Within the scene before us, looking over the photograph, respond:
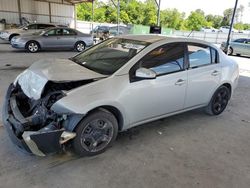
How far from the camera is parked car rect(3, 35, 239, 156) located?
2.52 metres

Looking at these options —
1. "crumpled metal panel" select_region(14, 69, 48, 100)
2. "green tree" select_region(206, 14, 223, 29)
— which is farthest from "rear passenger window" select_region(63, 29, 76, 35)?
"green tree" select_region(206, 14, 223, 29)

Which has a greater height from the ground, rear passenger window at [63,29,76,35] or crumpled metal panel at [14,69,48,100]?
rear passenger window at [63,29,76,35]

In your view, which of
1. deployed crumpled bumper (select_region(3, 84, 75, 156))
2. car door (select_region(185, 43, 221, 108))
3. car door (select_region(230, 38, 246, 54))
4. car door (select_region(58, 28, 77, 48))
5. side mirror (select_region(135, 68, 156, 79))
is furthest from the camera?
car door (select_region(230, 38, 246, 54))

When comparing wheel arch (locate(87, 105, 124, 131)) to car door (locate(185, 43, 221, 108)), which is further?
car door (locate(185, 43, 221, 108))

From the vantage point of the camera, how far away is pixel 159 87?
3189 millimetres

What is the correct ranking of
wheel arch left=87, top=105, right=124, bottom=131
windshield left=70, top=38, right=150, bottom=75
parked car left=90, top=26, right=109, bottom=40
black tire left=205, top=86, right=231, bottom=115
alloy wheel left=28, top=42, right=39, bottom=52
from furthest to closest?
parked car left=90, top=26, right=109, bottom=40 → alloy wheel left=28, top=42, right=39, bottom=52 → black tire left=205, top=86, right=231, bottom=115 → windshield left=70, top=38, right=150, bottom=75 → wheel arch left=87, top=105, right=124, bottom=131

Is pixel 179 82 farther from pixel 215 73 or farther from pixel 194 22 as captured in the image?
pixel 194 22

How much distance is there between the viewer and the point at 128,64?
2.98 m

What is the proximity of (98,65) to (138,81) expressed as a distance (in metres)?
0.66

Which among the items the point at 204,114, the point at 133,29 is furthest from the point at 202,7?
the point at 204,114

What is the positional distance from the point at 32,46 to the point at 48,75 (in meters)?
9.39

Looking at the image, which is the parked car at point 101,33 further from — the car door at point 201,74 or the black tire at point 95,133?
the black tire at point 95,133

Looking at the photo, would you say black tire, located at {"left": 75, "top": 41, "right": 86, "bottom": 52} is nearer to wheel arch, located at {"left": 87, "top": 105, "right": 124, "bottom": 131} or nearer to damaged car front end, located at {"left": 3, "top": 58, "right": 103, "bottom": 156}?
damaged car front end, located at {"left": 3, "top": 58, "right": 103, "bottom": 156}

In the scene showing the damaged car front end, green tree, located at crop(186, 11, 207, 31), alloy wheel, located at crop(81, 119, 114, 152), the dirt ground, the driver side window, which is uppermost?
green tree, located at crop(186, 11, 207, 31)
